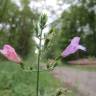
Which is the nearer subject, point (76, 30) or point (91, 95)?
point (91, 95)

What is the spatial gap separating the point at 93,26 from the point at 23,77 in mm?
53025

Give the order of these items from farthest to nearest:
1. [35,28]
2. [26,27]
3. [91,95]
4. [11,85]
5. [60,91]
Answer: [26,27] → [91,95] → [11,85] → [60,91] → [35,28]

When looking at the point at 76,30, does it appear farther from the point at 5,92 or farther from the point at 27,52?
the point at 5,92

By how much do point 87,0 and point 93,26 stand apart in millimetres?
3858

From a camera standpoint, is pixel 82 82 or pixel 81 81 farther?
pixel 81 81

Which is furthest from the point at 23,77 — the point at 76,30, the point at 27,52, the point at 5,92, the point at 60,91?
the point at 76,30

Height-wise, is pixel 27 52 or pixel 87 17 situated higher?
pixel 87 17

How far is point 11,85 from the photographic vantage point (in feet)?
28.8

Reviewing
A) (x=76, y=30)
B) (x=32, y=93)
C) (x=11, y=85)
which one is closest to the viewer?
(x=32, y=93)

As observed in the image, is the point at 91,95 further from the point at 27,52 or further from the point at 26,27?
the point at 27,52

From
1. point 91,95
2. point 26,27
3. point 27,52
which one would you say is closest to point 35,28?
point 91,95

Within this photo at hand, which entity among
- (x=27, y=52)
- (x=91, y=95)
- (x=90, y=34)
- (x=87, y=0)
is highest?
(x=87, y=0)

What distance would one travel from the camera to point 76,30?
62781mm

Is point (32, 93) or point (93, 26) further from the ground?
point (93, 26)
